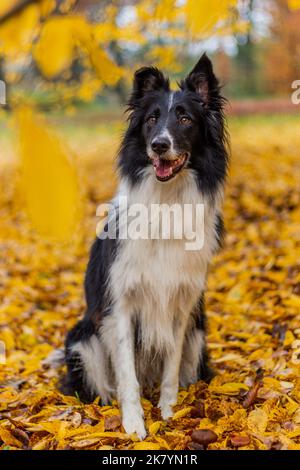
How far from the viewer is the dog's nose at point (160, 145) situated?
2955 millimetres

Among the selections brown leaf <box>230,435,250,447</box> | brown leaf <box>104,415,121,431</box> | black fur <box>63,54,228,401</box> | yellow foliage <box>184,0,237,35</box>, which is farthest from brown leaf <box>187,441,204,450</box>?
yellow foliage <box>184,0,237,35</box>

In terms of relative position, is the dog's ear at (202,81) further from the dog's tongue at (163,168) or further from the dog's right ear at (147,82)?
the dog's tongue at (163,168)

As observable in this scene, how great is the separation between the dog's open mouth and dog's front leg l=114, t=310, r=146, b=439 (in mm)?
825

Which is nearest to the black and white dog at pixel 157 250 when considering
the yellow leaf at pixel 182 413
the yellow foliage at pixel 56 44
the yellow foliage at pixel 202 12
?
the yellow leaf at pixel 182 413

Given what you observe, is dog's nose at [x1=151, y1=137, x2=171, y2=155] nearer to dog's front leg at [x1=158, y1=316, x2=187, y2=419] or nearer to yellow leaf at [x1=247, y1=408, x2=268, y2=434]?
dog's front leg at [x1=158, y1=316, x2=187, y2=419]

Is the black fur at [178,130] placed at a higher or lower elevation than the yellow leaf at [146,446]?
higher

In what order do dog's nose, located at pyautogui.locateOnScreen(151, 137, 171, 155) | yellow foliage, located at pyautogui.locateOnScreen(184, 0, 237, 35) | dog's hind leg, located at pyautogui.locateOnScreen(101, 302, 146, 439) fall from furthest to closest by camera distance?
dog's hind leg, located at pyautogui.locateOnScreen(101, 302, 146, 439), dog's nose, located at pyautogui.locateOnScreen(151, 137, 171, 155), yellow foliage, located at pyautogui.locateOnScreen(184, 0, 237, 35)

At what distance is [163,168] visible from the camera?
313cm

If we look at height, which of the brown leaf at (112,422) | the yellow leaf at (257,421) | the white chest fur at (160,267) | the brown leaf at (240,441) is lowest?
the brown leaf at (112,422)

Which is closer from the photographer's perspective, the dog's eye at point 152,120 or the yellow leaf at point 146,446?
the yellow leaf at point 146,446

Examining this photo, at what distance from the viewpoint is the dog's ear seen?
3203 mm

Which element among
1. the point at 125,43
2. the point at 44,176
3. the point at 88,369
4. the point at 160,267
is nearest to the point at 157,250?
the point at 160,267

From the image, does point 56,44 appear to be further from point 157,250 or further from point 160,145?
point 157,250
